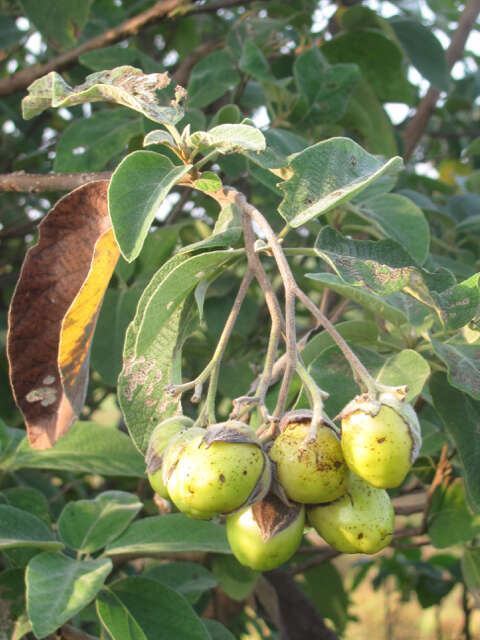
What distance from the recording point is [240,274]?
8.02 feet

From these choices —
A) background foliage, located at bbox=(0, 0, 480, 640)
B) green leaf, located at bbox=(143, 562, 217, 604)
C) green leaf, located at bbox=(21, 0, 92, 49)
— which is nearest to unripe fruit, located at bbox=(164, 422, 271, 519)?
background foliage, located at bbox=(0, 0, 480, 640)

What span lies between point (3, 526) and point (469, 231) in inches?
56.7

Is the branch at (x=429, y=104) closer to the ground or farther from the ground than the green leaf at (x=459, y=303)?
closer to the ground

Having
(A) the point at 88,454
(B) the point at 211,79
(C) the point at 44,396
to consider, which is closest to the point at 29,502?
(A) the point at 88,454

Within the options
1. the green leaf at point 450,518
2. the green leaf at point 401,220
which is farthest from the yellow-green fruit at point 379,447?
the green leaf at point 450,518

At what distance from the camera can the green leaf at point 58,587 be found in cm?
99

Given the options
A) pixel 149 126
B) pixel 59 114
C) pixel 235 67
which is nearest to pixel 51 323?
pixel 149 126

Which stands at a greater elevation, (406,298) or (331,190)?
(331,190)

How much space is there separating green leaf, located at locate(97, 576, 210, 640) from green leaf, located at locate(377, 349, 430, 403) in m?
0.53

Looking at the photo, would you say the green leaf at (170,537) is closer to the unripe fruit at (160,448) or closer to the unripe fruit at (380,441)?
the unripe fruit at (160,448)

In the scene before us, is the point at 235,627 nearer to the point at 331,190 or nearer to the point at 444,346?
the point at 444,346

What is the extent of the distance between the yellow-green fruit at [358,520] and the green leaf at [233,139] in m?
0.40

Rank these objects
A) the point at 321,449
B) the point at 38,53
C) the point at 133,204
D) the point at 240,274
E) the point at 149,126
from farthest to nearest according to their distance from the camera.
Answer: the point at 38,53, the point at 240,274, the point at 149,126, the point at 133,204, the point at 321,449

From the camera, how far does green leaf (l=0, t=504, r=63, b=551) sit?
1172 millimetres
